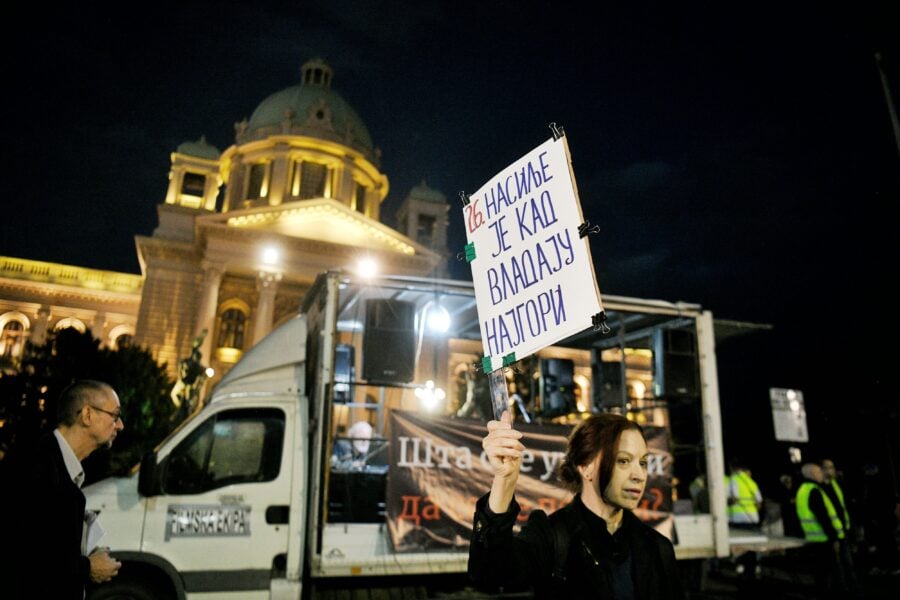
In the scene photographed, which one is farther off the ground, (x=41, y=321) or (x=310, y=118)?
(x=310, y=118)

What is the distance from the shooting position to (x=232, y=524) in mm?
5301

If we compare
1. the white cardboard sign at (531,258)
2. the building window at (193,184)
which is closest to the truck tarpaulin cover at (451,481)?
the white cardboard sign at (531,258)

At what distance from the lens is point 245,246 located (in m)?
29.6

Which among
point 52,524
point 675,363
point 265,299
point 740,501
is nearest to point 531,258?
point 52,524

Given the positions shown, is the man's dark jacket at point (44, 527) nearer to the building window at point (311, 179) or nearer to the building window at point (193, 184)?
the building window at point (311, 179)

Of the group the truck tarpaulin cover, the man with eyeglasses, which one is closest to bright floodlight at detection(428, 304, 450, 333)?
the truck tarpaulin cover

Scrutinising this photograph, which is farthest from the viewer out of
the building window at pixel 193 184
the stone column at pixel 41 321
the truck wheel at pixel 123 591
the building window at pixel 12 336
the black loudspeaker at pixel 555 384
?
the building window at pixel 193 184

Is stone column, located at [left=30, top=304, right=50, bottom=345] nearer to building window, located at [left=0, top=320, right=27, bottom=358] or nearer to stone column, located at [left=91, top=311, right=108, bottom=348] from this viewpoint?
building window, located at [left=0, top=320, right=27, bottom=358]

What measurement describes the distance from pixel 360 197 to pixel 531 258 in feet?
141

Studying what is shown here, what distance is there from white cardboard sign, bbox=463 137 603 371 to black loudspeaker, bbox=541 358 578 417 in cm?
699

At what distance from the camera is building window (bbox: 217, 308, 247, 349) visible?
33062 millimetres

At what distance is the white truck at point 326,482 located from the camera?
5.16m

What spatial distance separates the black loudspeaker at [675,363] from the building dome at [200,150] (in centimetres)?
3883

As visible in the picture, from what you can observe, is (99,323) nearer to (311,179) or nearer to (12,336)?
(12,336)
